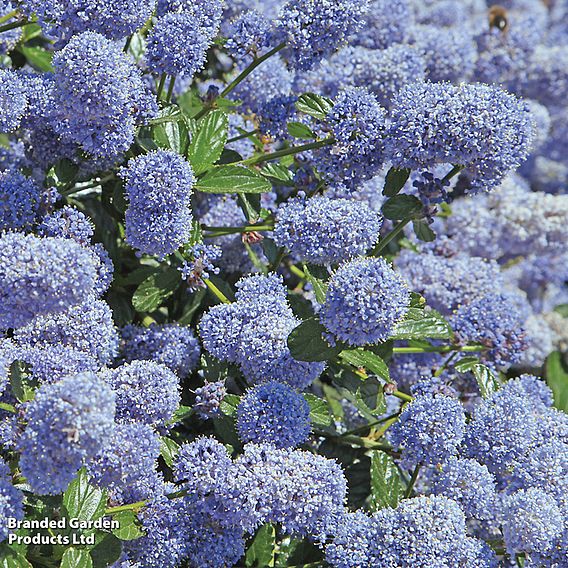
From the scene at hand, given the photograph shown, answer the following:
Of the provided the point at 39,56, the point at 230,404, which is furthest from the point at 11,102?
the point at 230,404

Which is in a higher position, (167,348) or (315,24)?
(315,24)

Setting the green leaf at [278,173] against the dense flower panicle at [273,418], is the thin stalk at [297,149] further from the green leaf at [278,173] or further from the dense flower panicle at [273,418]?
the dense flower panicle at [273,418]

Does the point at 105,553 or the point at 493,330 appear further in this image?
the point at 493,330

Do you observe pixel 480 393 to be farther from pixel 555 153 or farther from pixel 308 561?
pixel 555 153

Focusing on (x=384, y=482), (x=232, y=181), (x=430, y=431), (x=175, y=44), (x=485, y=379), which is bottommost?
(x=384, y=482)

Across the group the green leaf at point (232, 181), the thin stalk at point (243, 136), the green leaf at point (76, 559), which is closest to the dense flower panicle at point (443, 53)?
the thin stalk at point (243, 136)

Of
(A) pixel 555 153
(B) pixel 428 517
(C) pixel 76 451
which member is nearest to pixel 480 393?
(B) pixel 428 517

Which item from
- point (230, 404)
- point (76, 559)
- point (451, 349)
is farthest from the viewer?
point (451, 349)

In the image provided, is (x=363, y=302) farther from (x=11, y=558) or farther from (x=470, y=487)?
(x=11, y=558)
